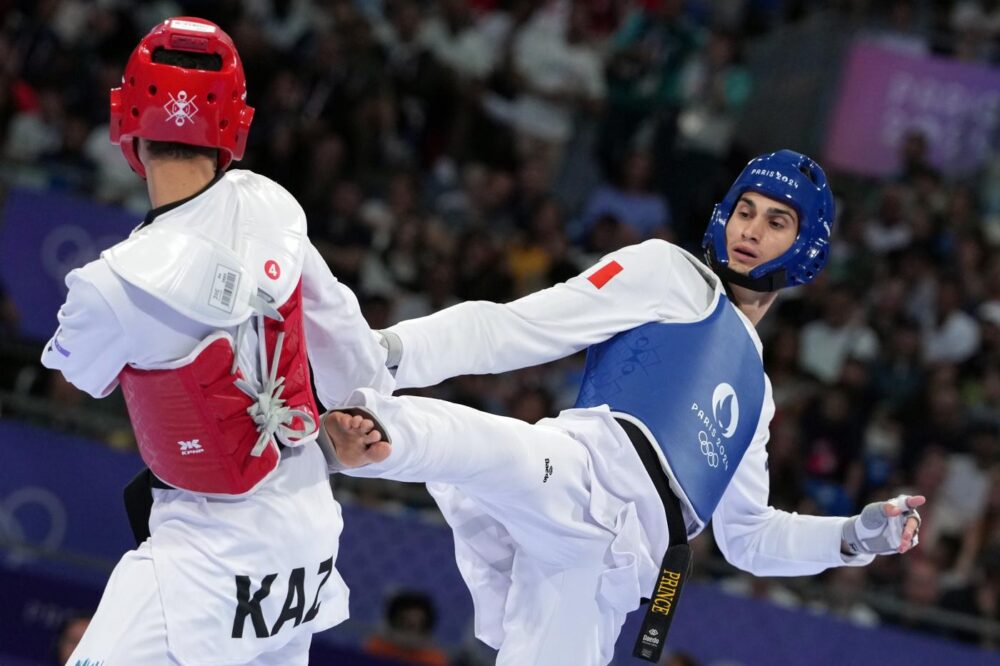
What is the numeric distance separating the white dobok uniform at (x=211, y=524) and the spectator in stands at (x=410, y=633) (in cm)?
433

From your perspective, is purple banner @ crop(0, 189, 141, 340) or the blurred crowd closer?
purple banner @ crop(0, 189, 141, 340)

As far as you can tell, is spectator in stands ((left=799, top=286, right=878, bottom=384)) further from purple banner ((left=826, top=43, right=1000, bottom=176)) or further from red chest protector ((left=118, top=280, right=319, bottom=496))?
red chest protector ((left=118, top=280, right=319, bottom=496))

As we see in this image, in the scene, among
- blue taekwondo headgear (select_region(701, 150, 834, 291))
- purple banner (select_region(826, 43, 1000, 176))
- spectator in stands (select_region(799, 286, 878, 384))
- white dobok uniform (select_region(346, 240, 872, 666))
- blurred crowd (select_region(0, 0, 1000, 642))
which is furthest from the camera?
purple banner (select_region(826, 43, 1000, 176))

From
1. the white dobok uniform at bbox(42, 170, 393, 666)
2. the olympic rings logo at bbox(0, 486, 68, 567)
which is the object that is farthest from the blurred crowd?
the white dobok uniform at bbox(42, 170, 393, 666)

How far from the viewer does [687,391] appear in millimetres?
5191

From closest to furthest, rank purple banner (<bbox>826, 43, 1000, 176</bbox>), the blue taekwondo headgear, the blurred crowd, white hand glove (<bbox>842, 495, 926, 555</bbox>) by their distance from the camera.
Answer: white hand glove (<bbox>842, 495, 926, 555</bbox>) → the blue taekwondo headgear → the blurred crowd → purple banner (<bbox>826, 43, 1000, 176</bbox>)

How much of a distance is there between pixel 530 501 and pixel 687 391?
83 centimetres

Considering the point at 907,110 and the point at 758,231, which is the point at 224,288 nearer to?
the point at 758,231

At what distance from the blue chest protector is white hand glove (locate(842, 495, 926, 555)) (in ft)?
1.81

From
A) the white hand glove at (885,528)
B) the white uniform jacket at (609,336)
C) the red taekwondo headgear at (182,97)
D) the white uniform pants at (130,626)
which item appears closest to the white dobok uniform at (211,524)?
the white uniform pants at (130,626)

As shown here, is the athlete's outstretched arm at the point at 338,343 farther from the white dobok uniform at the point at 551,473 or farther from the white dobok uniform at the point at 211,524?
the white dobok uniform at the point at 551,473

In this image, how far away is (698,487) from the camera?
5195 mm

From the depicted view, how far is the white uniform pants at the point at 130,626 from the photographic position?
3.83 m

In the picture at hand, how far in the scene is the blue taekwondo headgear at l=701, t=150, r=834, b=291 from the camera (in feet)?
18.3
